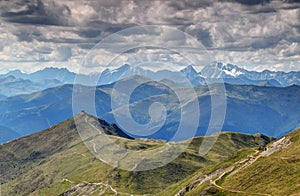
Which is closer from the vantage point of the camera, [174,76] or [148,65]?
[148,65]

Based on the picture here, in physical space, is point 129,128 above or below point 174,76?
below

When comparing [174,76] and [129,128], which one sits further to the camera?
[174,76]

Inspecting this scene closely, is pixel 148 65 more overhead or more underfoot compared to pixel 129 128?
more overhead
